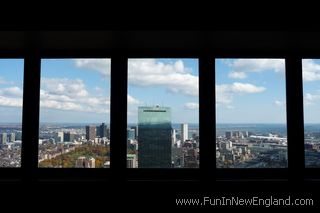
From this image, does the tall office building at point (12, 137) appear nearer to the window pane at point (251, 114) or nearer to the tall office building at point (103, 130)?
the tall office building at point (103, 130)

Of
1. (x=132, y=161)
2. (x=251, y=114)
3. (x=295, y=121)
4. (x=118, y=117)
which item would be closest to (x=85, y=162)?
(x=132, y=161)

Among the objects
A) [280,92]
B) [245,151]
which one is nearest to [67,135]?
[245,151]

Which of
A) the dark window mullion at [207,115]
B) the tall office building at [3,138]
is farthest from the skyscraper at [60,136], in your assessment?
the dark window mullion at [207,115]

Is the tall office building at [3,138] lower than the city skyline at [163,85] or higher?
lower

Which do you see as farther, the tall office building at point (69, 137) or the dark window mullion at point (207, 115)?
the tall office building at point (69, 137)

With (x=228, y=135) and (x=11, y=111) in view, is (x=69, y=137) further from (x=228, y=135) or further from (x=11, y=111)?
(x=228, y=135)
